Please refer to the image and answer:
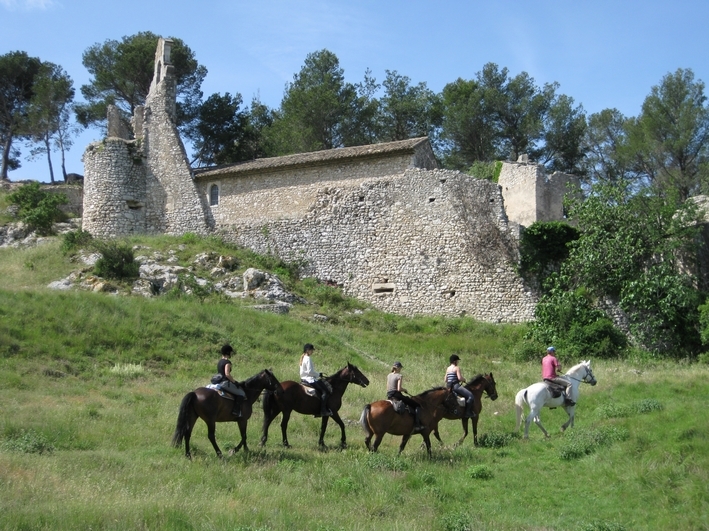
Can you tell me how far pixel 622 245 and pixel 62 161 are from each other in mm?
36267

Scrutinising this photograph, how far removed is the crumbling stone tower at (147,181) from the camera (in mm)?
33438

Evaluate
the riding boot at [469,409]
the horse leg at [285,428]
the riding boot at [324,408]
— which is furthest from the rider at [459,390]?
the horse leg at [285,428]

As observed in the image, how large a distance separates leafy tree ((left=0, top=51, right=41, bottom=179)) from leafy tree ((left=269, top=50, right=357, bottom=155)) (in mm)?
16592

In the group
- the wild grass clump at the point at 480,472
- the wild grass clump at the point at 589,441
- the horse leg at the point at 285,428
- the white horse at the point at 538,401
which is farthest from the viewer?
the white horse at the point at 538,401

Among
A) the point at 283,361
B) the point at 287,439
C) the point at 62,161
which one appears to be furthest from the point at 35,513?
the point at 62,161

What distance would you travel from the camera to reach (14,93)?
48469mm

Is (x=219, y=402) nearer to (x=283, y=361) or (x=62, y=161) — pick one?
(x=283, y=361)

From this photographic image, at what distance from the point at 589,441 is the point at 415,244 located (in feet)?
54.0

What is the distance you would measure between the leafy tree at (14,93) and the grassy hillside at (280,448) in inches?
1150

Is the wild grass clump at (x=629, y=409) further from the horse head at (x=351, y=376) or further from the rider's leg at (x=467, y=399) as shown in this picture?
the horse head at (x=351, y=376)

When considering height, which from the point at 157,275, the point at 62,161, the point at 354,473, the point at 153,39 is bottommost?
the point at 354,473

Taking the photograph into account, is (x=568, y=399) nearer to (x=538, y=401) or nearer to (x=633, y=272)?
(x=538, y=401)

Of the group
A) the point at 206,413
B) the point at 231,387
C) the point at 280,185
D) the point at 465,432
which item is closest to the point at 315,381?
the point at 231,387

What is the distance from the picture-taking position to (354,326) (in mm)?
26844
